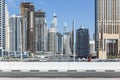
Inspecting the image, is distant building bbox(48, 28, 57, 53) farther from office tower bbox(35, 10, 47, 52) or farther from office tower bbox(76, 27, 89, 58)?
office tower bbox(76, 27, 89, 58)

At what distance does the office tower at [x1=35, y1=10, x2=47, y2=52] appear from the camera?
454 feet

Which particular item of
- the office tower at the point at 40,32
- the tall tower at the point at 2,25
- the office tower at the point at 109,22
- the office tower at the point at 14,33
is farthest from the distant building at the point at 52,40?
the tall tower at the point at 2,25

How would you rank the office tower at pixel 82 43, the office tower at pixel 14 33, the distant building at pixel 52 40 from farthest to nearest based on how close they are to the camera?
the distant building at pixel 52 40 < the office tower at pixel 82 43 < the office tower at pixel 14 33

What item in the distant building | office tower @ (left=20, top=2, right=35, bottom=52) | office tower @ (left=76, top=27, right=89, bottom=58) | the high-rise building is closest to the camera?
the high-rise building

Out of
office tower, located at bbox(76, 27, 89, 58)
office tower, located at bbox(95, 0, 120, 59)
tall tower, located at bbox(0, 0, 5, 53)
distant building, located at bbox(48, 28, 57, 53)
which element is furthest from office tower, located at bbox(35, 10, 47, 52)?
tall tower, located at bbox(0, 0, 5, 53)

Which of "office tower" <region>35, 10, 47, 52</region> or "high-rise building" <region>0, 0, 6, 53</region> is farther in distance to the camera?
"office tower" <region>35, 10, 47, 52</region>

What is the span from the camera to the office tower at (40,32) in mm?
138450

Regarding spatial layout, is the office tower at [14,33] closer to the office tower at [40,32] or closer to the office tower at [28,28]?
the office tower at [28,28]

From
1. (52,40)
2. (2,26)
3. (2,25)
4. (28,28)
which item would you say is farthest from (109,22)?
(2,26)

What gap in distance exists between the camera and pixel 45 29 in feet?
513

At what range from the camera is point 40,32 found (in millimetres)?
146375

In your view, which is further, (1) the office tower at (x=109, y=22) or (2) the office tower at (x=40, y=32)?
(2) the office tower at (x=40, y=32)

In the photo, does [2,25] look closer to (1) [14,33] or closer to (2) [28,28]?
(1) [14,33]

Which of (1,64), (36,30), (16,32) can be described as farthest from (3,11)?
(1,64)
